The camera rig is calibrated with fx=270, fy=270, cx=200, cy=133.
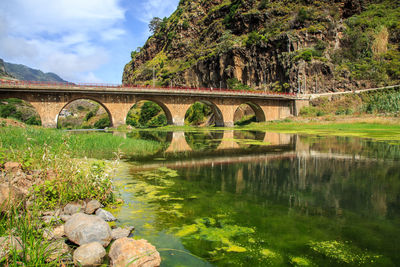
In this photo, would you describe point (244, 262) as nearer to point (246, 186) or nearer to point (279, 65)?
point (246, 186)

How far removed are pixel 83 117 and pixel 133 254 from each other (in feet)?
377

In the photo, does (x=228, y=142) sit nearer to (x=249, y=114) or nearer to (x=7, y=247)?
(x=7, y=247)

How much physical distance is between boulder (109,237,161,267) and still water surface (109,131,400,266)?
0.29 m

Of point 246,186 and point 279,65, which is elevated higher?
point 279,65

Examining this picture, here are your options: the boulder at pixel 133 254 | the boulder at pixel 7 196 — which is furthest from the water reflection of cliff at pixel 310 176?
the boulder at pixel 7 196

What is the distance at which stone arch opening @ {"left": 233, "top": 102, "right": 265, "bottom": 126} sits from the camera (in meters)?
50.1

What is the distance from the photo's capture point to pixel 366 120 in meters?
31.6

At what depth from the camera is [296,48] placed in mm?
54406

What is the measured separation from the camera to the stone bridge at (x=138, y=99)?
33.3 meters

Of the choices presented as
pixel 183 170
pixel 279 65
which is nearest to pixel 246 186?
pixel 183 170

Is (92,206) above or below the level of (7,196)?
below

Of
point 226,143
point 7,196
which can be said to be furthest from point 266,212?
point 226,143

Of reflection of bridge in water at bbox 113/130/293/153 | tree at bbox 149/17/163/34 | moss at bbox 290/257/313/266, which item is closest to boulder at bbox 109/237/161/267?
moss at bbox 290/257/313/266

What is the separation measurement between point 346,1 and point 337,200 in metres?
72.8
